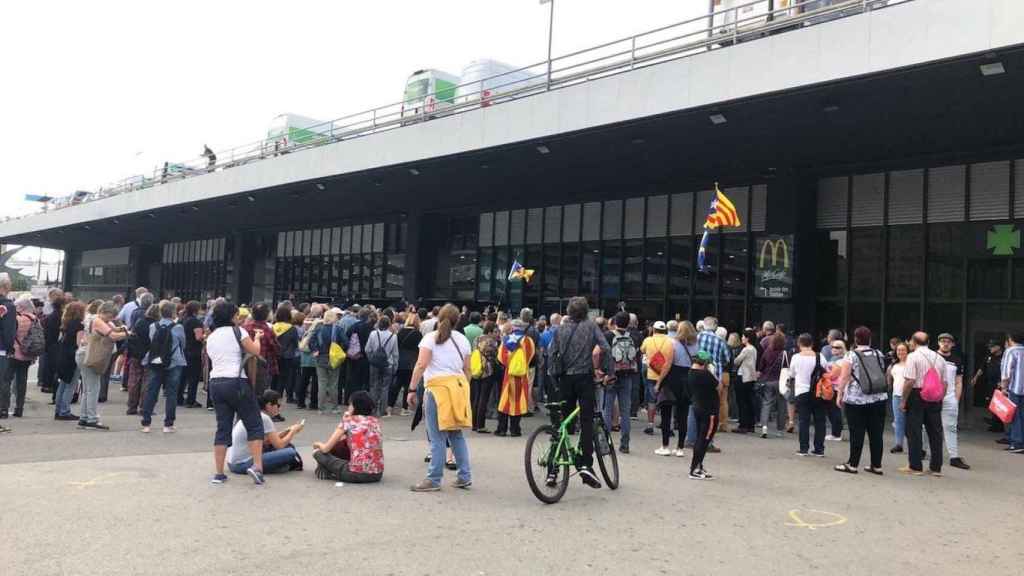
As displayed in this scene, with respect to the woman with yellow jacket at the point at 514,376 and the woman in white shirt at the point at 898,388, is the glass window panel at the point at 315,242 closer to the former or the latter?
the woman with yellow jacket at the point at 514,376

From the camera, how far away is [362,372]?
1388cm

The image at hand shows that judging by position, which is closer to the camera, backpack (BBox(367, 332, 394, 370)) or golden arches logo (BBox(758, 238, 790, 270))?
backpack (BBox(367, 332, 394, 370))

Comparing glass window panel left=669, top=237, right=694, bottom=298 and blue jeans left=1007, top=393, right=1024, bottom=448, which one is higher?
glass window panel left=669, top=237, right=694, bottom=298

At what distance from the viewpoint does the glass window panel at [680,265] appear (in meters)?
20.0

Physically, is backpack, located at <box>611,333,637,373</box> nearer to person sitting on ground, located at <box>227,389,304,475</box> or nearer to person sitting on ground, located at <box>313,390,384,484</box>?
person sitting on ground, located at <box>313,390,384,484</box>

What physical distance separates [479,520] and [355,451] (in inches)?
72.0

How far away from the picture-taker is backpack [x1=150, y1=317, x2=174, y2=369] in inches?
421

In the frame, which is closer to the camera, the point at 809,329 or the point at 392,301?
the point at 809,329

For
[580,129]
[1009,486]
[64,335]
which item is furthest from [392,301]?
[1009,486]

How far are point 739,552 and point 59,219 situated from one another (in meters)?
42.1

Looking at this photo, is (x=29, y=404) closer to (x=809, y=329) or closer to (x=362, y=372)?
(x=362, y=372)

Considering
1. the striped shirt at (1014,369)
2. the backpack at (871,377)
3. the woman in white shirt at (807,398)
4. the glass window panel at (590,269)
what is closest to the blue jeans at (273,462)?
the backpack at (871,377)

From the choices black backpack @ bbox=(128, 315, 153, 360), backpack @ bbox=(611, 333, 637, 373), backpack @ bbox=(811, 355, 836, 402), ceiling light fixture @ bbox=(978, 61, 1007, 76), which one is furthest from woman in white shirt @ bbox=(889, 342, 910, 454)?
black backpack @ bbox=(128, 315, 153, 360)

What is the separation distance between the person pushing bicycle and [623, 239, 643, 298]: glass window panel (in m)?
13.3
